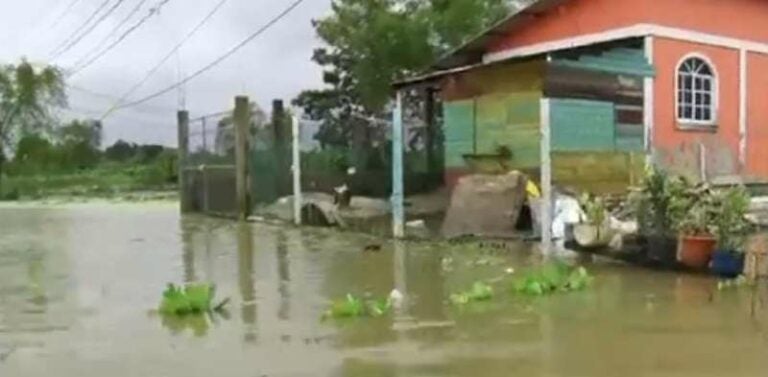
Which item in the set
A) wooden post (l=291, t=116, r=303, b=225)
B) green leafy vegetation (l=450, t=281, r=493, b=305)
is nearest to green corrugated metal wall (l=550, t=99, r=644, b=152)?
wooden post (l=291, t=116, r=303, b=225)

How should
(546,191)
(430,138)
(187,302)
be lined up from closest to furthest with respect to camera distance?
(187,302) < (546,191) < (430,138)

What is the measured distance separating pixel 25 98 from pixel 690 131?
4955 centimetres

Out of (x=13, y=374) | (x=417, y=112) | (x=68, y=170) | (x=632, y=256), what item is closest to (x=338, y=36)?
(x=417, y=112)

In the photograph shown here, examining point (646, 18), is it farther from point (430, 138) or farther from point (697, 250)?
point (697, 250)

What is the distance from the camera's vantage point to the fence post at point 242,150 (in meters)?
23.8

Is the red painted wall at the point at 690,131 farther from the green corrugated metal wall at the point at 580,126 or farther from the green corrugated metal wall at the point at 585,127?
the green corrugated metal wall at the point at 580,126

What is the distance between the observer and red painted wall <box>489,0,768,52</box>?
19.0 m

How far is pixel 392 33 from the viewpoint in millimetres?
29453

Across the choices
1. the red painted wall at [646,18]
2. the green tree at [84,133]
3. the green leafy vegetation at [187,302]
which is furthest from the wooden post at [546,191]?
the green tree at [84,133]

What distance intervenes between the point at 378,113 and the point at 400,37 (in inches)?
117

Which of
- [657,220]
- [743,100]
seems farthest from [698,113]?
[657,220]

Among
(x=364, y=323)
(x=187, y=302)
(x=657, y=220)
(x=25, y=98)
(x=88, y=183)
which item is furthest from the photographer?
(x=25, y=98)

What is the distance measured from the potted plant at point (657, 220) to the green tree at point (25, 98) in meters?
53.4

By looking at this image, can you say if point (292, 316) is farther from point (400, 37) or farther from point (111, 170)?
point (111, 170)
